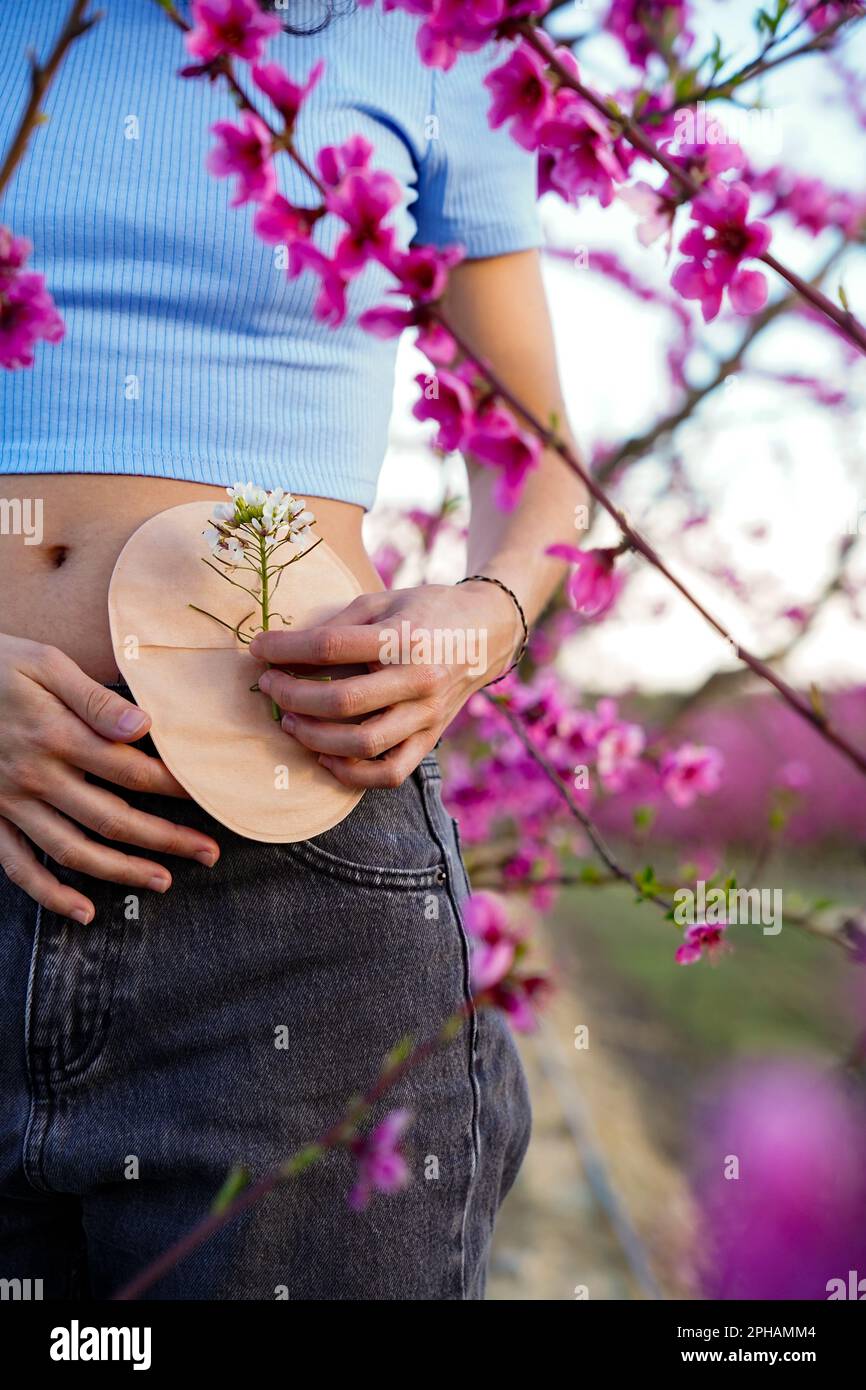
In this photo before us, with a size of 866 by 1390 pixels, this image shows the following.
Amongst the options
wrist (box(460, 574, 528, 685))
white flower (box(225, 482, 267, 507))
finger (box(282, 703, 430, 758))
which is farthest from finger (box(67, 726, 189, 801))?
wrist (box(460, 574, 528, 685))

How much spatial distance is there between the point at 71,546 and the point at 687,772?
1.70 metres

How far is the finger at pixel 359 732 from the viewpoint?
0.84 metres

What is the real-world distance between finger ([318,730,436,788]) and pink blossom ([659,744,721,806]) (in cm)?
154

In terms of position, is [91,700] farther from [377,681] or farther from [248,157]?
[248,157]

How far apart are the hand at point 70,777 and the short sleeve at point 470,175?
60 cm

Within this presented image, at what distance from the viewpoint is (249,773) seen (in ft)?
2.80

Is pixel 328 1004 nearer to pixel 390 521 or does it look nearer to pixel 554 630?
pixel 554 630

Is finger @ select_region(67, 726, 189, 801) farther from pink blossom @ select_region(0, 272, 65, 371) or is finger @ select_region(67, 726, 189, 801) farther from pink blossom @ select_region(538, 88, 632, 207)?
pink blossom @ select_region(538, 88, 632, 207)

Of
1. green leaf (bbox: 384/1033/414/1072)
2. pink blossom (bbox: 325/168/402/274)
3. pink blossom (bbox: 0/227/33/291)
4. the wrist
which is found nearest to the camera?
pink blossom (bbox: 0/227/33/291)

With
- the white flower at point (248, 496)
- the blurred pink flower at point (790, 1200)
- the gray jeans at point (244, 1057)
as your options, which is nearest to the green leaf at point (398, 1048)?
the gray jeans at point (244, 1057)

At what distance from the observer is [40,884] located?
32.4 inches

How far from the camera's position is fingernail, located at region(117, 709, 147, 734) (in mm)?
799

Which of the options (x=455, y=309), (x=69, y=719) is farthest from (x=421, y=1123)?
(x=455, y=309)

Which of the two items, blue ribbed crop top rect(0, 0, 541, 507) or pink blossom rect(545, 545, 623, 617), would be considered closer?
pink blossom rect(545, 545, 623, 617)
